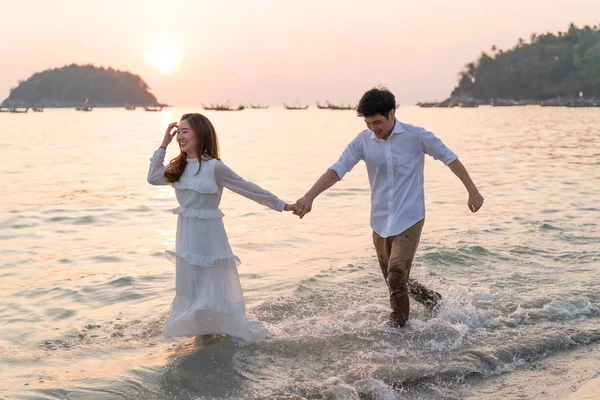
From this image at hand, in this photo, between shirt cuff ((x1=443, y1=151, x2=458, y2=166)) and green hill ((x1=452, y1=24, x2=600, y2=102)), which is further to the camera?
green hill ((x1=452, y1=24, x2=600, y2=102))

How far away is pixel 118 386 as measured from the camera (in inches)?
203

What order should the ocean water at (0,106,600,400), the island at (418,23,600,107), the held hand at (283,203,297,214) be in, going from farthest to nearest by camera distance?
1. the island at (418,23,600,107)
2. the held hand at (283,203,297,214)
3. the ocean water at (0,106,600,400)

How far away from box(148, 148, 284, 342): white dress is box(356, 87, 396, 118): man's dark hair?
1014 mm

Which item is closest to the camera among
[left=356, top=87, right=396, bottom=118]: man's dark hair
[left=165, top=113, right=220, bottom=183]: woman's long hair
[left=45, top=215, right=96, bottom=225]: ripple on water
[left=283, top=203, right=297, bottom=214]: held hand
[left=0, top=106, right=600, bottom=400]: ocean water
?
[left=0, top=106, right=600, bottom=400]: ocean water

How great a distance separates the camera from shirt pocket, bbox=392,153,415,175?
5.76 m

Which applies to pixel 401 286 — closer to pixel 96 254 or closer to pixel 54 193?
pixel 96 254

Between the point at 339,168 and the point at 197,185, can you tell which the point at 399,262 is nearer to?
the point at 339,168

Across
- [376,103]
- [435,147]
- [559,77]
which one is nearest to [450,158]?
[435,147]

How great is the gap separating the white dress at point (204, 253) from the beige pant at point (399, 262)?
3.53ft

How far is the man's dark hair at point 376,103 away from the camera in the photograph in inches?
218

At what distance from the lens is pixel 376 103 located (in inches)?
218

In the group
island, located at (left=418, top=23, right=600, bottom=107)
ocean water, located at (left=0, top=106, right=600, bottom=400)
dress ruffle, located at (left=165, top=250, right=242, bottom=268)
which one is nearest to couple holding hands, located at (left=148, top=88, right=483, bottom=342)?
dress ruffle, located at (left=165, top=250, right=242, bottom=268)

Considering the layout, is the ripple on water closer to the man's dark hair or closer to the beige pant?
the beige pant

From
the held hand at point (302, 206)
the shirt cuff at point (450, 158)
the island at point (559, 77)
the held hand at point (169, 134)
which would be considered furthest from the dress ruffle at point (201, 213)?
the island at point (559, 77)
